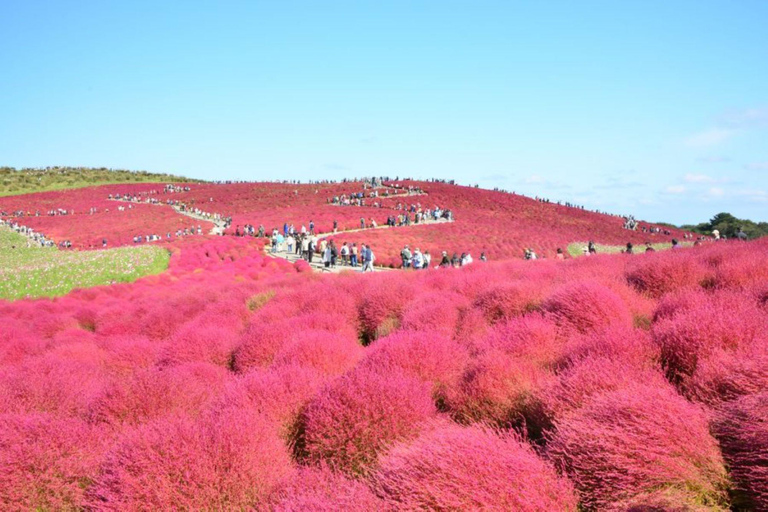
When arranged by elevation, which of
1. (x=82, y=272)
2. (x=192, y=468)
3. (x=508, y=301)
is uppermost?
(x=508, y=301)

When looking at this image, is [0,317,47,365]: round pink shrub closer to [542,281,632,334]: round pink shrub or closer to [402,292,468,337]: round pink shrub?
[402,292,468,337]: round pink shrub

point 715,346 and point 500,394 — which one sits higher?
point 715,346

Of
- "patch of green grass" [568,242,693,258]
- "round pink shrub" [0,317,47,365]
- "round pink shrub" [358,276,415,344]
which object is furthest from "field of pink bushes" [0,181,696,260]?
"round pink shrub" [0,317,47,365]

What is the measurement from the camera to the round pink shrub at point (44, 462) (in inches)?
135

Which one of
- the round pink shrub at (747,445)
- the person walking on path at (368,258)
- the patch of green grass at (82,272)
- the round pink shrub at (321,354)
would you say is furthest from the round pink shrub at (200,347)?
the patch of green grass at (82,272)

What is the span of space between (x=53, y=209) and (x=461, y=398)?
65.1 metres

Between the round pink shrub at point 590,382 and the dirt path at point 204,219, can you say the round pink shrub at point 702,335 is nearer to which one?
the round pink shrub at point 590,382

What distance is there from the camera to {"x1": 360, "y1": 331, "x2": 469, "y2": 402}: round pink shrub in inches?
188

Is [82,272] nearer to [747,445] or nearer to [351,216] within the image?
[351,216]

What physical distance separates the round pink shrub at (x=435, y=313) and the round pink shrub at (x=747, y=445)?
3.48 metres

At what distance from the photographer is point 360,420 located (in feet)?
12.5

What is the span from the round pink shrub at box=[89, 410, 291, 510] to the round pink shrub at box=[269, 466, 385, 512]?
0.52 ft

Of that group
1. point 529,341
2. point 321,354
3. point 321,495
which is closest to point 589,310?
point 529,341

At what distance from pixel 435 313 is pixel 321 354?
200 centimetres
